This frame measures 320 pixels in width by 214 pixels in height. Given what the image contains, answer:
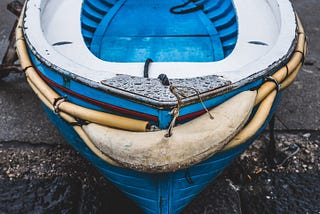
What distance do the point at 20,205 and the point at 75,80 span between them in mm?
1079

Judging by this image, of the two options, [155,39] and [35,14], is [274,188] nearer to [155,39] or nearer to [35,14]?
[155,39]

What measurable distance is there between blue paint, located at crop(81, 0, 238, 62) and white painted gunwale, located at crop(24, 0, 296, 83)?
176 mm

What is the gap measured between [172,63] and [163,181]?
72cm

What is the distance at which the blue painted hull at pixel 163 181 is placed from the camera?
222cm

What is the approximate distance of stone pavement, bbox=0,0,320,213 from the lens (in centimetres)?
277

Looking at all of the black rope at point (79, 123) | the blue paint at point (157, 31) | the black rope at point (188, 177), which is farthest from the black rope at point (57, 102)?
the blue paint at point (157, 31)

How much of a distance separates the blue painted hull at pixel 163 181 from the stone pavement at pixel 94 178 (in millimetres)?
384

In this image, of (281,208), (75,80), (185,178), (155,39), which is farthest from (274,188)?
(75,80)

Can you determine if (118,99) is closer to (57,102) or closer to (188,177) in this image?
(57,102)

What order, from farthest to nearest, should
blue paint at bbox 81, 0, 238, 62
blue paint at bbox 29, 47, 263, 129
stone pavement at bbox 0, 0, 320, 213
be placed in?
1. blue paint at bbox 81, 0, 238, 62
2. stone pavement at bbox 0, 0, 320, 213
3. blue paint at bbox 29, 47, 263, 129

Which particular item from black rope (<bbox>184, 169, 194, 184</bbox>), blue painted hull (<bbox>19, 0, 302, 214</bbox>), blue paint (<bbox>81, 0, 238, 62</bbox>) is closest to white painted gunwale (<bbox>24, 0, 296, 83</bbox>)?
blue painted hull (<bbox>19, 0, 302, 214</bbox>)

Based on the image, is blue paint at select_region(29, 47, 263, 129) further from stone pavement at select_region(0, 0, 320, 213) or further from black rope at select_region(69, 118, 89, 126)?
stone pavement at select_region(0, 0, 320, 213)

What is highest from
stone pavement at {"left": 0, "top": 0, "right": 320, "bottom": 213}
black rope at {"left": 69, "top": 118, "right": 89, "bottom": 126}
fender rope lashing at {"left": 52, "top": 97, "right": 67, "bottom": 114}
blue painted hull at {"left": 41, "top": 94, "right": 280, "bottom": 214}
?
fender rope lashing at {"left": 52, "top": 97, "right": 67, "bottom": 114}

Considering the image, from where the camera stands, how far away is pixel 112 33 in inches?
128
